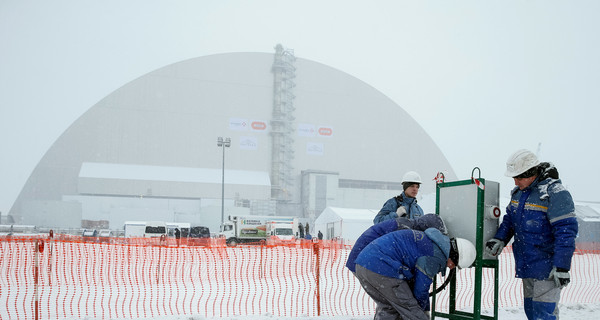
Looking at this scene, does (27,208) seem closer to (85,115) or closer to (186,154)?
(85,115)

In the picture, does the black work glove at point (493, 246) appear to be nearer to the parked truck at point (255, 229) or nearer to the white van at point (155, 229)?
the parked truck at point (255, 229)

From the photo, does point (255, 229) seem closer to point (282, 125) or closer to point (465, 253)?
point (282, 125)

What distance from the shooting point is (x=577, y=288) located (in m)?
11.1

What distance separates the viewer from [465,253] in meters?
3.81

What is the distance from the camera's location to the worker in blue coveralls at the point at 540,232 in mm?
3936

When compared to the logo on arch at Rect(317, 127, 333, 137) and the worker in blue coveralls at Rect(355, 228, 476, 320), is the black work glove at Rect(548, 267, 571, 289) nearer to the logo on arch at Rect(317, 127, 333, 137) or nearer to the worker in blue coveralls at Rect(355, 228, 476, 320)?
the worker in blue coveralls at Rect(355, 228, 476, 320)

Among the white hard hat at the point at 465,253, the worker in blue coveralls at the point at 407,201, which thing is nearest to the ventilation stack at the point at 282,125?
the worker in blue coveralls at the point at 407,201

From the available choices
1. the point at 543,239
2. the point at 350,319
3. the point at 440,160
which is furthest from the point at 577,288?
the point at 440,160

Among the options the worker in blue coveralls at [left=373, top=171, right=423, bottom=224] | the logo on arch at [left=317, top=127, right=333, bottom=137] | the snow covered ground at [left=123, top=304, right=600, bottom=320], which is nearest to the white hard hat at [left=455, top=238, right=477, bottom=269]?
the worker in blue coveralls at [left=373, top=171, right=423, bottom=224]

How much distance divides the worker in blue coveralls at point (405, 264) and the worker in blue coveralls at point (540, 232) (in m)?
0.94

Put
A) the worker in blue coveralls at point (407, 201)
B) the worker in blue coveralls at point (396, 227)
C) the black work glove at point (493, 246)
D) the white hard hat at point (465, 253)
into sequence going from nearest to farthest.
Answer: the white hard hat at point (465, 253) < the worker in blue coveralls at point (396, 227) < the black work glove at point (493, 246) < the worker in blue coveralls at point (407, 201)

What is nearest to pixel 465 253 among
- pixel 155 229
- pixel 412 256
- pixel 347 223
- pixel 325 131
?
pixel 412 256

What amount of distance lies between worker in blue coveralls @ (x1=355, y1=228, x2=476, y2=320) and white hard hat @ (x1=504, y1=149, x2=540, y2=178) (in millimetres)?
1020

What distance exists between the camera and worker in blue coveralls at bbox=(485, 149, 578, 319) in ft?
12.9
